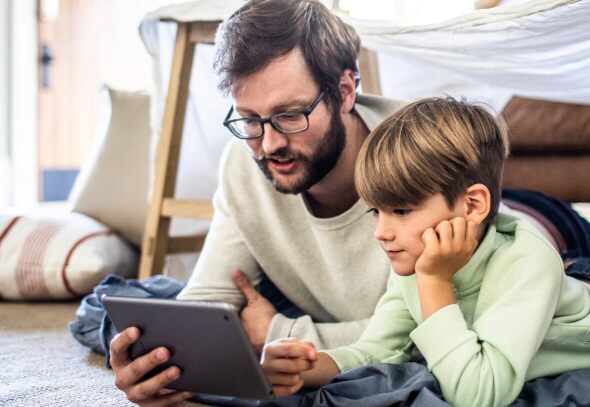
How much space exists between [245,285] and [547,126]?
0.99 meters

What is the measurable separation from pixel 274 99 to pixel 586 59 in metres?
0.57

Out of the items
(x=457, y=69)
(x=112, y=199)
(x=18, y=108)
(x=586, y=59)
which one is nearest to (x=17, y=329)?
(x=112, y=199)

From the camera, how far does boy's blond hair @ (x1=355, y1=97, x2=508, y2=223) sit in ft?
2.97

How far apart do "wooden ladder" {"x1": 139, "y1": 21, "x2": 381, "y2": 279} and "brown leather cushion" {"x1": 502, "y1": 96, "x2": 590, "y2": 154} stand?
80cm

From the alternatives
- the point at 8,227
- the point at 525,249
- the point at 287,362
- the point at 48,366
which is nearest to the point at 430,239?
the point at 525,249

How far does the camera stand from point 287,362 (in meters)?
0.87

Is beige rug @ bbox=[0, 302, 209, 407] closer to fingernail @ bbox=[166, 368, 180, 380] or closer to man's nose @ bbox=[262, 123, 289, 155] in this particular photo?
fingernail @ bbox=[166, 368, 180, 380]

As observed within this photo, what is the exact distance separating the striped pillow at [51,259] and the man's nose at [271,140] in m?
0.90

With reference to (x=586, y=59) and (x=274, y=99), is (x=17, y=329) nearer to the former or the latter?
(x=274, y=99)

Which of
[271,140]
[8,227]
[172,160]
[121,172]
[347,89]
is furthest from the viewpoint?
[121,172]

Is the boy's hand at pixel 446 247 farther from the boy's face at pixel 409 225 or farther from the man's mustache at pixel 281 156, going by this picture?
the man's mustache at pixel 281 156

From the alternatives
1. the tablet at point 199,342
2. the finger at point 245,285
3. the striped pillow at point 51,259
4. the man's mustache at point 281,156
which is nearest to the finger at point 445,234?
the tablet at point 199,342

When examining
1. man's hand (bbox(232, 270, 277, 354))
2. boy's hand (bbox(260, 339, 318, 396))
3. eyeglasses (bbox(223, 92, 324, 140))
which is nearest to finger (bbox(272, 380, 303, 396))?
boy's hand (bbox(260, 339, 318, 396))

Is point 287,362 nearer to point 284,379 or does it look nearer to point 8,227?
point 284,379
